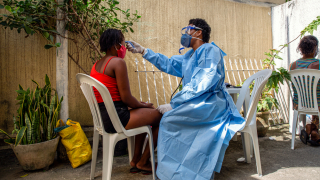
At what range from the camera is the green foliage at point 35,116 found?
2.10 meters

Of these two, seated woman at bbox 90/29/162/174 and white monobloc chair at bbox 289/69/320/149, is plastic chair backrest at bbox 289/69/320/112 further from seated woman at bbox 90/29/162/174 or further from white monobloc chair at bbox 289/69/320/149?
seated woman at bbox 90/29/162/174

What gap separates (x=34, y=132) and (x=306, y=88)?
3.47 metres

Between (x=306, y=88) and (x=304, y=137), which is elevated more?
(x=306, y=88)

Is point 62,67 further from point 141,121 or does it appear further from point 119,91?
point 141,121

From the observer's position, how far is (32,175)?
209 centimetres

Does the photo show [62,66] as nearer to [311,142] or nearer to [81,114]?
[81,114]

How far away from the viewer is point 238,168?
221 centimetres

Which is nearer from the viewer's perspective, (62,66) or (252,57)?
(62,66)

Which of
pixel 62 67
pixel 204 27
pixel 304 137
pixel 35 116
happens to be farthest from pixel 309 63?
pixel 35 116

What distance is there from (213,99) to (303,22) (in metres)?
3.65

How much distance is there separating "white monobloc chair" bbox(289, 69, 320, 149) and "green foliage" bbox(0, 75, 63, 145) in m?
3.18

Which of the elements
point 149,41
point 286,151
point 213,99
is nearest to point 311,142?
point 286,151

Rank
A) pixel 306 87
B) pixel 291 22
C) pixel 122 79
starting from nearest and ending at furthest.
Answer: pixel 122 79 < pixel 306 87 < pixel 291 22

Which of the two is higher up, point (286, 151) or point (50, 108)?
point (50, 108)
